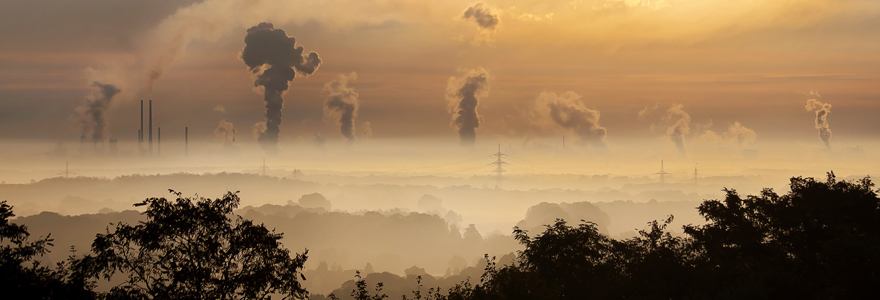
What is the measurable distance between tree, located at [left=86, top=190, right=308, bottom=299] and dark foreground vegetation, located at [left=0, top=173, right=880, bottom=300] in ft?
0.13

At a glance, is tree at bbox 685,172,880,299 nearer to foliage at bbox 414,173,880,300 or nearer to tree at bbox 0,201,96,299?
foliage at bbox 414,173,880,300

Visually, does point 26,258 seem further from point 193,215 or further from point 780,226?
point 780,226

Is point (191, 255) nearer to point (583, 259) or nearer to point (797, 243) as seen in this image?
point (583, 259)

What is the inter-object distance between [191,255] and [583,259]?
23.0 meters

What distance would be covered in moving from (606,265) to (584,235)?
2925mm

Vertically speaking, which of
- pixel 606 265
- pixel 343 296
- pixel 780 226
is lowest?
pixel 343 296

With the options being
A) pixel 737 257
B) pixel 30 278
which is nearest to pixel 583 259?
pixel 737 257

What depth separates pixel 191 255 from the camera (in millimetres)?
24547

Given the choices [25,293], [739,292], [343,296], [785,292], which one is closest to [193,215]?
[25,293]

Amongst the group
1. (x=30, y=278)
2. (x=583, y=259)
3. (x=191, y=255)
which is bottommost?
(x=583, y=259)

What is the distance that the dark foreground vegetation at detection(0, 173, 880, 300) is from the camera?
957 inches

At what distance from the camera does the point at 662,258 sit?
3412cm

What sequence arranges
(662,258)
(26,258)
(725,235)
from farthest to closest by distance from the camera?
(725,235), (662,258), (26,258)

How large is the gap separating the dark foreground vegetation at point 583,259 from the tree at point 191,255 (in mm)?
39
